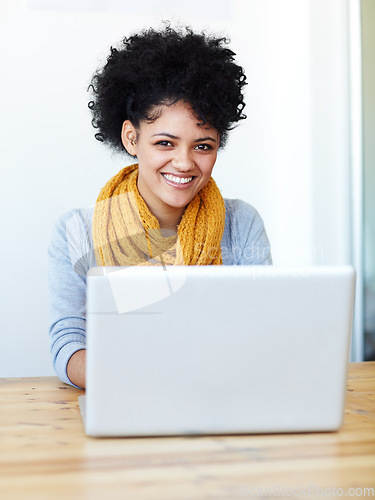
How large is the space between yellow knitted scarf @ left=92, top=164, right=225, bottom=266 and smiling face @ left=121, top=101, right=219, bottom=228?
0.07 metres

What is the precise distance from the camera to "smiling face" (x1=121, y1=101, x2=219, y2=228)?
165 cm

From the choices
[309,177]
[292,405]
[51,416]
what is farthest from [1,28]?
[292,405]

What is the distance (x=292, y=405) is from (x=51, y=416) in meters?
0.42

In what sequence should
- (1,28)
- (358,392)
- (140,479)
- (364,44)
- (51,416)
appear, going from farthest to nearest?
(364,44) → (1,28) → (358,392) → (51,416) → (140,479)

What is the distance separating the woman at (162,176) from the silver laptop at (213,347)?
67 centimetres

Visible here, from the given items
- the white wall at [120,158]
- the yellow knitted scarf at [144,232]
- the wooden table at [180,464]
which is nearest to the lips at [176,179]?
the yellow knitted scarf at [144,232]

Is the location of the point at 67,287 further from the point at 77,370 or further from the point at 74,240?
the point at 77,370

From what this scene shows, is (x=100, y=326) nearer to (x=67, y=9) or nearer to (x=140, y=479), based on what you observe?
(x=140, y=479)

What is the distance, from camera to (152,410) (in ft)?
2.77

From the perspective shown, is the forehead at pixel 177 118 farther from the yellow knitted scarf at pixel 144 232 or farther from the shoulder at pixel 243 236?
the shoulder at pixel 243 236

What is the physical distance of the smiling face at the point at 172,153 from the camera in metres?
1.65

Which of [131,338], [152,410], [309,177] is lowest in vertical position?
[152,410]

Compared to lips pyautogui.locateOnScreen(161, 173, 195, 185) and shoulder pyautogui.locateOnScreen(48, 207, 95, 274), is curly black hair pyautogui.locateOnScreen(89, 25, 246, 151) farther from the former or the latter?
shoulder pyautogui.locateOnScreen(48, 207, 95, 274)

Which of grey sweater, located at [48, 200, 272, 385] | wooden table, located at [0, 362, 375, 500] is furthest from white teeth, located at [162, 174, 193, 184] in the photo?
wooden table, located at [0, 362, 375, 500]
